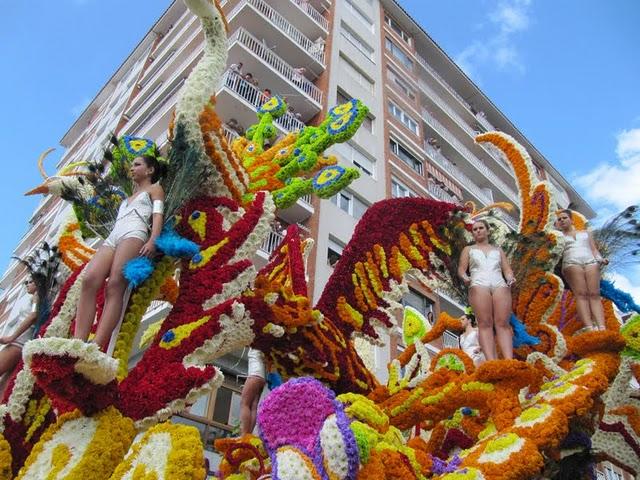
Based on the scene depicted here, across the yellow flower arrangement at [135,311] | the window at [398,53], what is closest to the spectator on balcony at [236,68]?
the window at [398,53]

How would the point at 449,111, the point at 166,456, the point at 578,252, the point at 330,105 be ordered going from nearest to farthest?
the point at 166,456, the point at 578,252, the point at 330,105, the point at 449,111

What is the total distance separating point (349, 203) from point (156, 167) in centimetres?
1123

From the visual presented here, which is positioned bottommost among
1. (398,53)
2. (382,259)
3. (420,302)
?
(382,259)

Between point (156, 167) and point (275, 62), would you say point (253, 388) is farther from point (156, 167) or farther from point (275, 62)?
point (275, 62)

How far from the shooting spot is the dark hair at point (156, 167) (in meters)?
3.75

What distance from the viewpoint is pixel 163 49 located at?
20.8 m

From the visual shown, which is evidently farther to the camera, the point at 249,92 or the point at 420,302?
the point at 420,302

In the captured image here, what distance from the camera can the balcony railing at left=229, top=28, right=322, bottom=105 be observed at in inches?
596

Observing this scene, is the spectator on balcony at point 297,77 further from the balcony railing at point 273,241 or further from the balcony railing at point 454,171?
the balcony railing at point 454,171

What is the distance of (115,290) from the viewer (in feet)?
10.4

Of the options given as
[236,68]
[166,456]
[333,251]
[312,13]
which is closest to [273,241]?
[333,251]

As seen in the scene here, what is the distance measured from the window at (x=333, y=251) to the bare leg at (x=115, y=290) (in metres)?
9.81

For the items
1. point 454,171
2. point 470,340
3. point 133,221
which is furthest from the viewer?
point 454,171

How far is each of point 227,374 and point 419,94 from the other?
595 inches
